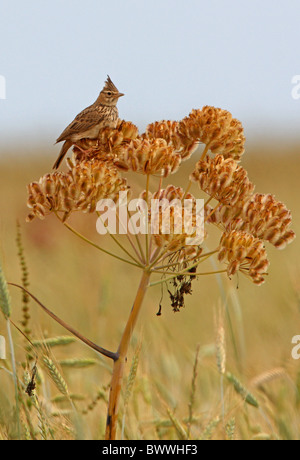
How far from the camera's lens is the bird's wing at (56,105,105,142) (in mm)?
3279

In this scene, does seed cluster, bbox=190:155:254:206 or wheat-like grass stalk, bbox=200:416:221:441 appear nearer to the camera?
seed cluster, bbox=190:155:254:206

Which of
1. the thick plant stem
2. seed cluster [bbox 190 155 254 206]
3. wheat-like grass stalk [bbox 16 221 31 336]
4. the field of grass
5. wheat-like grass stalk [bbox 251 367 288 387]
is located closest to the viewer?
the thick plant stem

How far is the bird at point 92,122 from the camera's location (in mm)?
3216

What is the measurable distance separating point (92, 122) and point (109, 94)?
581 mm

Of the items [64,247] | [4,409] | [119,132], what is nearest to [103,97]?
[119,132]

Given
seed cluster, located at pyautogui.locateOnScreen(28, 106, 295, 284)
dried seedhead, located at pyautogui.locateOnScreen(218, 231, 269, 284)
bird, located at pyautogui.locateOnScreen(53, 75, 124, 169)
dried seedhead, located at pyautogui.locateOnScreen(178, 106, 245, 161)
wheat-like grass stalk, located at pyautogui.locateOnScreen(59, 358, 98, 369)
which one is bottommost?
wheat-like grass stalk, located at pyautogui.locateOnScreen(59, 358, 98, 369)

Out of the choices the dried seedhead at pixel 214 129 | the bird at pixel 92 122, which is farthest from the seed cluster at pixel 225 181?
the bird at pixel 92 122

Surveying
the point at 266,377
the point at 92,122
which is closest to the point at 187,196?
the point at 92,122

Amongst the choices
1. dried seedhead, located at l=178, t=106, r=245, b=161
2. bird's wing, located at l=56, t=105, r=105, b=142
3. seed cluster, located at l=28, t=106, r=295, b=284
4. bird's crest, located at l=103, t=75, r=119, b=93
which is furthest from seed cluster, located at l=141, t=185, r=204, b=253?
bird's crest, located at l=103, t=75, r=119, b=93

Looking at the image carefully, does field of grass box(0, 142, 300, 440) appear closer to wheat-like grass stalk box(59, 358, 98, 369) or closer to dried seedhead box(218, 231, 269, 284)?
wheat-like grass stalk box(59, 358, 98, 369)

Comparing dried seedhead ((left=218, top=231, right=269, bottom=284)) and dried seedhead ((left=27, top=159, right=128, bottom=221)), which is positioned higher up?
dried seedhead ((left=27, top=159, right=128, bottom=221))

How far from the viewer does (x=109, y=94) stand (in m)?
3.81
